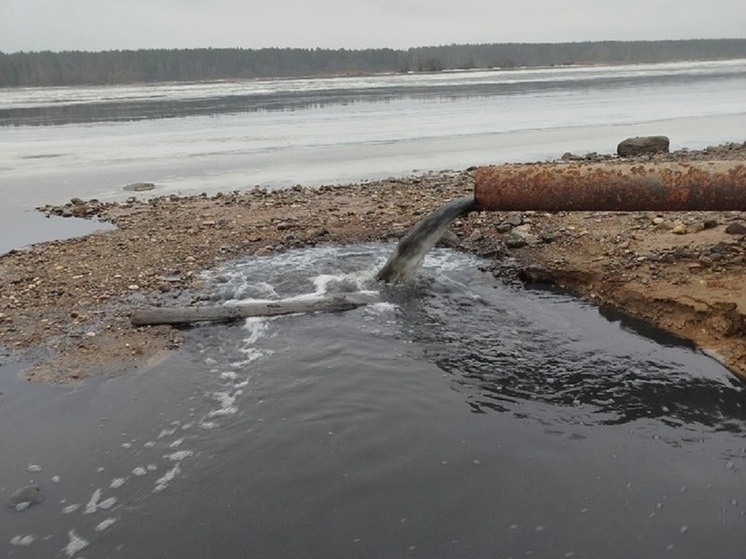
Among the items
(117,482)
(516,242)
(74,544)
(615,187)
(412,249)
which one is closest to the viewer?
(74,544)

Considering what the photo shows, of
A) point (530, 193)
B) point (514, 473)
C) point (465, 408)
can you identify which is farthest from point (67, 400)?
point (530, 193)

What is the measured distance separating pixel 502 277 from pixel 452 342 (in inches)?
86.2

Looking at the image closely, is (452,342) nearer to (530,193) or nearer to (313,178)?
(530,193)

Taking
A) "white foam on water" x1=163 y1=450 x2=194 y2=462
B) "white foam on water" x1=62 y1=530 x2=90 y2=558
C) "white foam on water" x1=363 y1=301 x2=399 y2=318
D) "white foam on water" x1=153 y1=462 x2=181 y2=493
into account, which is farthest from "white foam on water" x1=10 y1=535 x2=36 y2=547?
"white foam on water" x1=363 y1=301 x2=399 y2=318

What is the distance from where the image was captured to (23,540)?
4398 mm

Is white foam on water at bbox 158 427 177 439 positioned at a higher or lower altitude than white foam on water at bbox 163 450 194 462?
higher

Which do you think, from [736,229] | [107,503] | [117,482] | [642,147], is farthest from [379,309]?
[642,147]

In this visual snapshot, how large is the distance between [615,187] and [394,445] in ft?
12.3

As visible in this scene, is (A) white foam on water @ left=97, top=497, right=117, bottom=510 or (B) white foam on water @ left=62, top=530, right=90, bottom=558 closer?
(B) white foam on water @ left=62, top=530, right=90, bottom=558

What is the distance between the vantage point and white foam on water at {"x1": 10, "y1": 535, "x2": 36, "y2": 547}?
438 cm

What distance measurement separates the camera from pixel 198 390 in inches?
247

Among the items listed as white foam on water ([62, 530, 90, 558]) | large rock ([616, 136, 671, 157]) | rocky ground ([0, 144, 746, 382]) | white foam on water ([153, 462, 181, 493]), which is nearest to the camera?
white foam on water ([62, 530, 90, 558])

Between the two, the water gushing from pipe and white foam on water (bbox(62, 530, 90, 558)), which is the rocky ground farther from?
white foam on water (bbox(62, 530, 90, 558))

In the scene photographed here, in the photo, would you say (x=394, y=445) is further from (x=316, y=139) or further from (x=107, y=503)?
(x=316, y=139)
